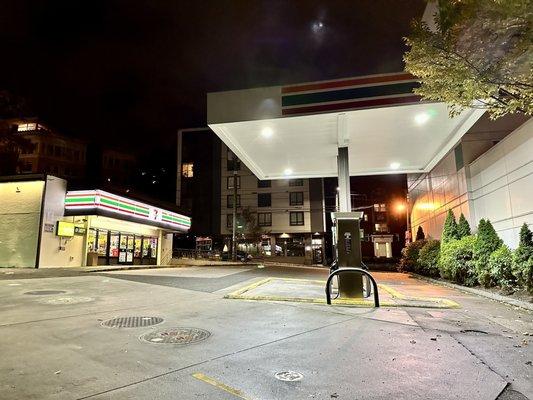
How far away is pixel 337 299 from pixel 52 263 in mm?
→ 18134

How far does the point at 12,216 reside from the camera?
20406 mm

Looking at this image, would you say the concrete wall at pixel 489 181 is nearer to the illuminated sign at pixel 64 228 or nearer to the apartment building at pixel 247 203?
the illuminated sign at pixel 64 228

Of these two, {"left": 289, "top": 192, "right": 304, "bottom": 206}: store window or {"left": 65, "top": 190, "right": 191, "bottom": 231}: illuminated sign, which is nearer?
{"left": 65, "top": 190, "right": 191, "bottom": 231}: illuminated sign

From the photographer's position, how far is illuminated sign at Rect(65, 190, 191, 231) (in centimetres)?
2148

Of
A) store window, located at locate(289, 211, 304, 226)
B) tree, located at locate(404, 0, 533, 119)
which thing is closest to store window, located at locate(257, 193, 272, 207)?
store window, located at locate(289, 211, 304, 226)

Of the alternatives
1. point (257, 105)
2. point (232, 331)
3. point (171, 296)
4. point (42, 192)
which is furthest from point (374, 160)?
point (42, 192)

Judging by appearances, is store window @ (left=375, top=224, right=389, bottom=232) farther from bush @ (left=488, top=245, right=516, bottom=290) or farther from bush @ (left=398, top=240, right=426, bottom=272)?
bush @ (left=488, top=245, right=516, bottom=290)

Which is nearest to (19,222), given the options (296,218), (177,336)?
(177,336)

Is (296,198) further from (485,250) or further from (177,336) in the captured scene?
(177,336)

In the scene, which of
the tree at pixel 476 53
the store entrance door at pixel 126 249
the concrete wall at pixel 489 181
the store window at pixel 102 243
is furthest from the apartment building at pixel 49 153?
the tree at pixel 476 53

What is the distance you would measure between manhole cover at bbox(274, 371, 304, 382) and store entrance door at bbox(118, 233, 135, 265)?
2546 cm

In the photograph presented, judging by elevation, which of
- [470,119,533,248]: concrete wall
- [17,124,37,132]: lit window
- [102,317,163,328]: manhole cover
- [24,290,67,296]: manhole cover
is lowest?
[102,317,163,328]: manhole cover

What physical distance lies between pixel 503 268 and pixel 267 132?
26.8 ft

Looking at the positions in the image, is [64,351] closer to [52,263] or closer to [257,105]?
[257,105]
